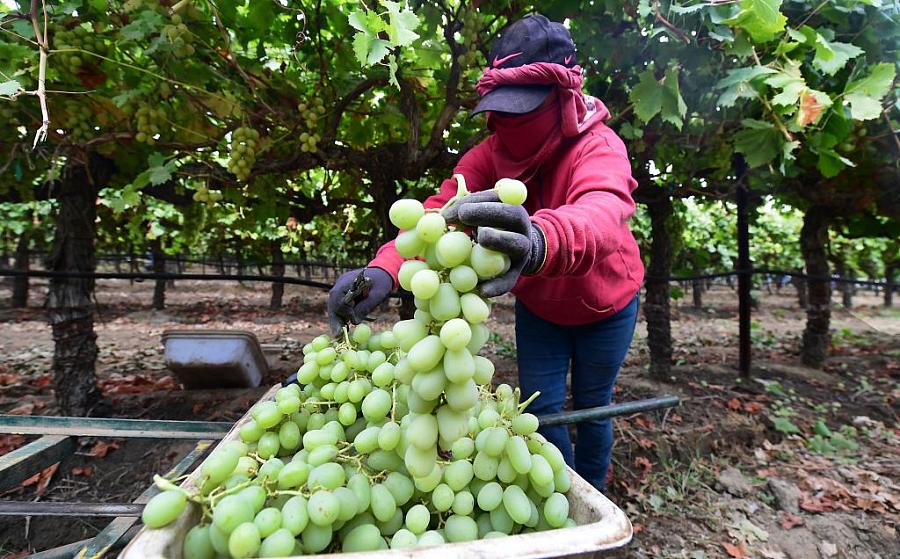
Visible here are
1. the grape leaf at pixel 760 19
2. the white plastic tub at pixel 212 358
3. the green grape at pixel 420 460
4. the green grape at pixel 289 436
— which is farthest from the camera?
the white plastic tub at pixel 212 358

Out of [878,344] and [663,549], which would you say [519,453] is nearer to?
[663,549]

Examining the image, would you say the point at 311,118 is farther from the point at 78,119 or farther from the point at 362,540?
the point at 362,540

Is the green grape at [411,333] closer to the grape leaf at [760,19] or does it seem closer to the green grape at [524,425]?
the green grape at [524,425]

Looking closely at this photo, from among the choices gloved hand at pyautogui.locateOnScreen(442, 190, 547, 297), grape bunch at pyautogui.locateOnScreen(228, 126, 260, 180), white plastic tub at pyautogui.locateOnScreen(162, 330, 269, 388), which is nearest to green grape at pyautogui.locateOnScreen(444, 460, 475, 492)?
gloved hand at pyautogui.locateOnScreen(442, 190, 547, 297)

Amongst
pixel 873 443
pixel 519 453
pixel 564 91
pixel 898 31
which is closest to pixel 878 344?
pixel 873 443

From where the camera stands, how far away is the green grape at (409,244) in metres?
0.73

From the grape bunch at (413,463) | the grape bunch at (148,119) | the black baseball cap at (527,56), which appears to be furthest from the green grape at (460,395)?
the grape bunch at (148,119)

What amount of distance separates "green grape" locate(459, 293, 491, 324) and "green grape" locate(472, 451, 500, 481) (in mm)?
298

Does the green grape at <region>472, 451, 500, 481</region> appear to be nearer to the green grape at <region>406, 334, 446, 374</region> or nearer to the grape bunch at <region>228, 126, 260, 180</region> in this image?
the green grape at <region>406, 334, 446, 374</region>

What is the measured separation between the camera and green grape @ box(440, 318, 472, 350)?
25.4 inches

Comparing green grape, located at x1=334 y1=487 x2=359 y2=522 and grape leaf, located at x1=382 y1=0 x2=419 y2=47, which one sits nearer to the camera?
green grape, located at x1=334 y1=487 x2=359 y2=522

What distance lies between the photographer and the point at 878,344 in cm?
685

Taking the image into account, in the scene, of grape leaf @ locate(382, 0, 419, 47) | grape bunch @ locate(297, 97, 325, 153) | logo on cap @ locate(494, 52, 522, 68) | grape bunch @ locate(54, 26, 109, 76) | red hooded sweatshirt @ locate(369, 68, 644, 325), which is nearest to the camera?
red hooded sweatshirt @ locate(369, 68, 644, 325)

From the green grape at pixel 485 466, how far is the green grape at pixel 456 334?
288 millimetres
